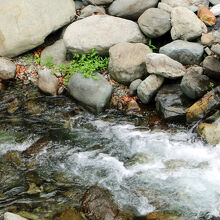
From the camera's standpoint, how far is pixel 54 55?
820 cm

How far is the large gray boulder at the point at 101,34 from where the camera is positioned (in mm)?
7453

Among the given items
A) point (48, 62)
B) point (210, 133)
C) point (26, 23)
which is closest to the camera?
point (210, 133)

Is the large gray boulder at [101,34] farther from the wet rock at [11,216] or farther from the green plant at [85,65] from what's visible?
the wet rock at [11,216]

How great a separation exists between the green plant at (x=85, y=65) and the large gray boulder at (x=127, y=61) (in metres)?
0.39

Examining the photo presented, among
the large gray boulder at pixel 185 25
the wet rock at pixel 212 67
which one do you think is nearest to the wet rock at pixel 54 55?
the large gray boulder at pixel 185 25

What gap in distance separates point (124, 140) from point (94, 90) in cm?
143

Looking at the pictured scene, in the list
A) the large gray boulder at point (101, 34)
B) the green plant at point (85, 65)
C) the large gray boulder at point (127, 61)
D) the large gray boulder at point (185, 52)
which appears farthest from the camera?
the large gray boulder at point (101, 34)

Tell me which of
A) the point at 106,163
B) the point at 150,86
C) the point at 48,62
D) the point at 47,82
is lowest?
the point at 106,163

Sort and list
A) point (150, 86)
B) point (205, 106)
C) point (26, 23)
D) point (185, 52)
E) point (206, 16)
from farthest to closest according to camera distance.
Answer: point (26, 23)
point (206, 16)
point (185, 52)
point (150, 86)
point (205, 106)

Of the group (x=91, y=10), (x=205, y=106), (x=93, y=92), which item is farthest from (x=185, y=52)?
(x=91, y=10)

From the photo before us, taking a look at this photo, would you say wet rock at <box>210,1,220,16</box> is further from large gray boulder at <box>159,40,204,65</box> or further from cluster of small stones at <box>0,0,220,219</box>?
large gray boulder at <box>159,40,204,65</box>

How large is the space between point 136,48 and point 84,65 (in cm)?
134

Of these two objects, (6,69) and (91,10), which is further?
(91,10)

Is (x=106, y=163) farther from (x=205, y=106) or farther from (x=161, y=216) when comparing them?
(x=205, y=106)
